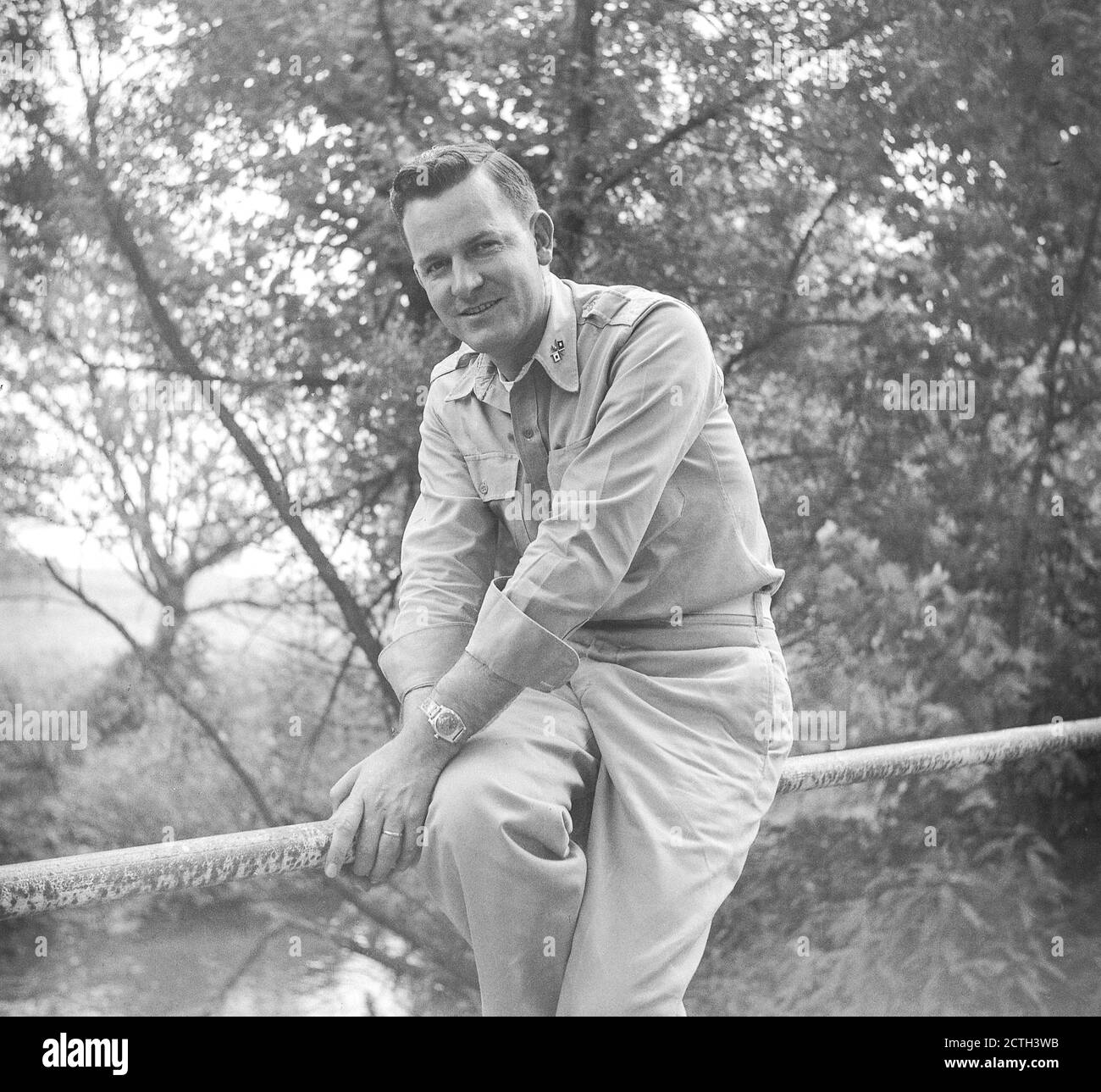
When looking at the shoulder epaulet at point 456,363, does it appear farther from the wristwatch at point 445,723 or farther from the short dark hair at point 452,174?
the wristwatch at point 445,723

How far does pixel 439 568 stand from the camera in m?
1.58

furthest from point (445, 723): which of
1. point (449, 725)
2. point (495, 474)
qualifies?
point (495, 474)

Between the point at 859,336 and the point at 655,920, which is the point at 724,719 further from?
the point at 859,336

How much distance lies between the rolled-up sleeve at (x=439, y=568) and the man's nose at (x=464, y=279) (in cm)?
23

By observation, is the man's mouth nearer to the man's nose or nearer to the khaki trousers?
the man's nose

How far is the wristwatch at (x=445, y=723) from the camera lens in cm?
132

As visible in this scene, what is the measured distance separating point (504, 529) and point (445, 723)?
1.26m

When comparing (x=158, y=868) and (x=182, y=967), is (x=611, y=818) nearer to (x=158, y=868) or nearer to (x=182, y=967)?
(x=158, y=868)

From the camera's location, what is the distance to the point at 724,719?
1474mm

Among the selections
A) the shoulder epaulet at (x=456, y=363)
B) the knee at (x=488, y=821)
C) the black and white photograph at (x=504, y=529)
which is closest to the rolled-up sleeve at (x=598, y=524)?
the knee at (x=488, y=821)

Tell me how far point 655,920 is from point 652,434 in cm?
51

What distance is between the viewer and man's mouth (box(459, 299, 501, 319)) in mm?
1523

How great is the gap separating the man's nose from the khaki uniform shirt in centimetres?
11

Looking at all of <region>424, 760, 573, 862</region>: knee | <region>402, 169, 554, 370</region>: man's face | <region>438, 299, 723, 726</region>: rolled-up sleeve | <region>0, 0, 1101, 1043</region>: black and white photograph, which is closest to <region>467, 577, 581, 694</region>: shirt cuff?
<region>438, 299, 723, 726</region>: rolled-up sleeve
